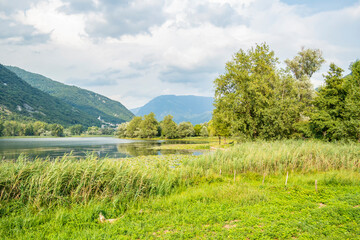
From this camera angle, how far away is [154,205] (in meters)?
8.68

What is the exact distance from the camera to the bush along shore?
Answer: 627 cm

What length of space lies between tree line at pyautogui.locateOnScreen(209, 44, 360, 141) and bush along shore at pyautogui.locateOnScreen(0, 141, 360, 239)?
14.2 meters

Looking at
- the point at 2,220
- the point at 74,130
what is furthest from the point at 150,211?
the point at 74,130

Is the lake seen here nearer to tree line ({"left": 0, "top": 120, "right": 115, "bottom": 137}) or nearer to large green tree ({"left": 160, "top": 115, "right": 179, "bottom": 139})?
large green tree ({"left": 160, "top": 115, "right": 179, "bottom": 139})

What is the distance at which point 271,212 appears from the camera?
7.57m

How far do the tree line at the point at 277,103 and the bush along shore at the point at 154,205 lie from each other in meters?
14.2

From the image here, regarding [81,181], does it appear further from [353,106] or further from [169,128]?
[169,128]

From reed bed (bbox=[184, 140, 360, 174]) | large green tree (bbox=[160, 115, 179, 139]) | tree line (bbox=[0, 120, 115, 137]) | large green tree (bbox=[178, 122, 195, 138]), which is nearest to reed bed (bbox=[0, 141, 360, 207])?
reed bed (bbox=[184, 140, 360, 174])

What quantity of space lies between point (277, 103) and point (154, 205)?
24.5m

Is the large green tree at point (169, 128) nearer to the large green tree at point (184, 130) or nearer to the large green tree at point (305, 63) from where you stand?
the large green tree at point (184, 130)

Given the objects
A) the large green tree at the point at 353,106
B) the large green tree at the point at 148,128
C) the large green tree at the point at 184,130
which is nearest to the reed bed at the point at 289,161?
the large green tree at the point at 353,106

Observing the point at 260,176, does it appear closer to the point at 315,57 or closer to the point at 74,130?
the point at 315,57

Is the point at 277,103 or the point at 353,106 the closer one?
the point at 353,106

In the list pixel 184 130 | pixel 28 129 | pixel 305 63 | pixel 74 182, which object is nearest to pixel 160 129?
pixel 184 130
